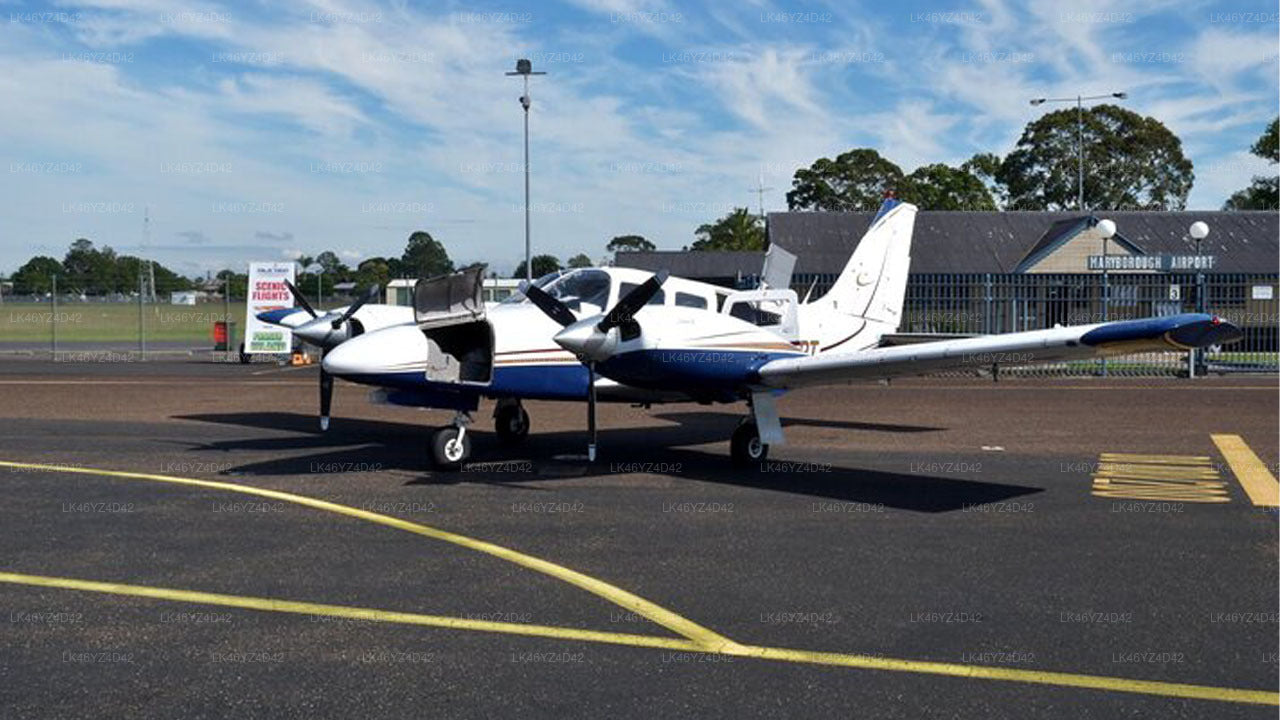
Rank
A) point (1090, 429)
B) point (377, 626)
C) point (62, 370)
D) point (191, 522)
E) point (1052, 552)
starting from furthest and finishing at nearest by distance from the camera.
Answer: point (62, 370)
point (1090, 429)
point (191, 522)
point (1052, 552)
point (377, 626)

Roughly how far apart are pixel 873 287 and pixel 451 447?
8.93 metres

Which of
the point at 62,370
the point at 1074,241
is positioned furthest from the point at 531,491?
the point at 1074,241

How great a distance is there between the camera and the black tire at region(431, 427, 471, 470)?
12.2 metres

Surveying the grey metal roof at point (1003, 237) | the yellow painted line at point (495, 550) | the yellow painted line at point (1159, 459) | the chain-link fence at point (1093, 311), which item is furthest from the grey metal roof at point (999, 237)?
the yellow painted line at point (495, 550)

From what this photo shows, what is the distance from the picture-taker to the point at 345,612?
6.62 meters

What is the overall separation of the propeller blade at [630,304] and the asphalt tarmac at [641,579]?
1.86 m

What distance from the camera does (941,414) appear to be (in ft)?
63.3

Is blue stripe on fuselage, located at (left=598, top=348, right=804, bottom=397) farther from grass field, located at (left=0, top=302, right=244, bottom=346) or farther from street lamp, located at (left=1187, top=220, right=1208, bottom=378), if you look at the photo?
grass field, located at (left=0, top=302, right=244, bottom=346)

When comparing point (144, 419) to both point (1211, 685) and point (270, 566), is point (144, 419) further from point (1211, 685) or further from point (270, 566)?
point (1211, 685)

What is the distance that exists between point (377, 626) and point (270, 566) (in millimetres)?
1913

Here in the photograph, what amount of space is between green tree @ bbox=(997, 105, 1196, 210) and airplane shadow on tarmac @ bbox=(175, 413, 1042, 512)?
68.8 metres

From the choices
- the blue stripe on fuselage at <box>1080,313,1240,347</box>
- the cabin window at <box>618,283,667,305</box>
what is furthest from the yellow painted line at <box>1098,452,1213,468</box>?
the cabin window at <box>618,283,667,305</box>

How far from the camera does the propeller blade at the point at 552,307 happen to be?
12227 mm

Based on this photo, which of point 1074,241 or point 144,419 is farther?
point 1074,241
